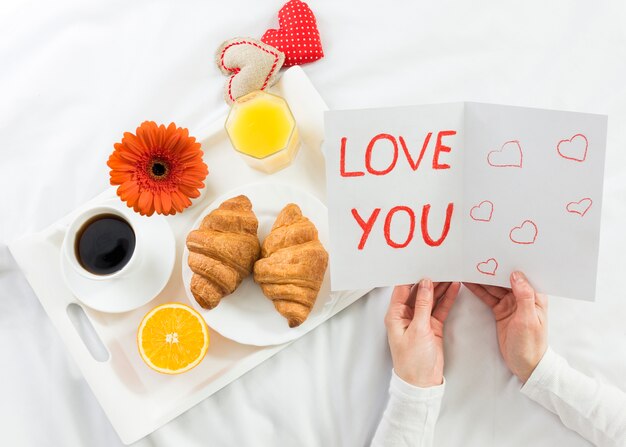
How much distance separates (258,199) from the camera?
0.87 meters

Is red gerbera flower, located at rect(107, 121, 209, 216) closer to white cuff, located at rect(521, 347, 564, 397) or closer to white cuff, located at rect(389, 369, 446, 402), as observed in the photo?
white cuff, located at rect(389, 369, 446, 402)

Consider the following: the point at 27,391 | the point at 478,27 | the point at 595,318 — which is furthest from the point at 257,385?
the point at 478,27

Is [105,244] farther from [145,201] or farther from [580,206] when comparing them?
[580,206]

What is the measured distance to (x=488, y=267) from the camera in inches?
28.3

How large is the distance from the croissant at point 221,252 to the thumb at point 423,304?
0.86 ft

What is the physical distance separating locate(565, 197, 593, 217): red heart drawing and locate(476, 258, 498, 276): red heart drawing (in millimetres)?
117

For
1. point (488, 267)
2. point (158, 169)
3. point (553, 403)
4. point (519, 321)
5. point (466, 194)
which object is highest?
point (158, 169)

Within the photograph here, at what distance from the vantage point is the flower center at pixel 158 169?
734 millimetres

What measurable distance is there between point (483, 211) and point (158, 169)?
0.45 metres

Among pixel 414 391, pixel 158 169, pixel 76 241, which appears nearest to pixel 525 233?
pixel 414 391

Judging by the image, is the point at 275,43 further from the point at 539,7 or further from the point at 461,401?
the point at 461,401

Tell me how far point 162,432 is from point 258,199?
0.41 meters

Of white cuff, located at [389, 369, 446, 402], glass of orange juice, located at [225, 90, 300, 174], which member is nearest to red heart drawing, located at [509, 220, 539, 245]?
white cuff, located at [389, 369, 446, 402]

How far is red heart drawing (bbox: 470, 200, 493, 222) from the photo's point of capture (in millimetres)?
688
